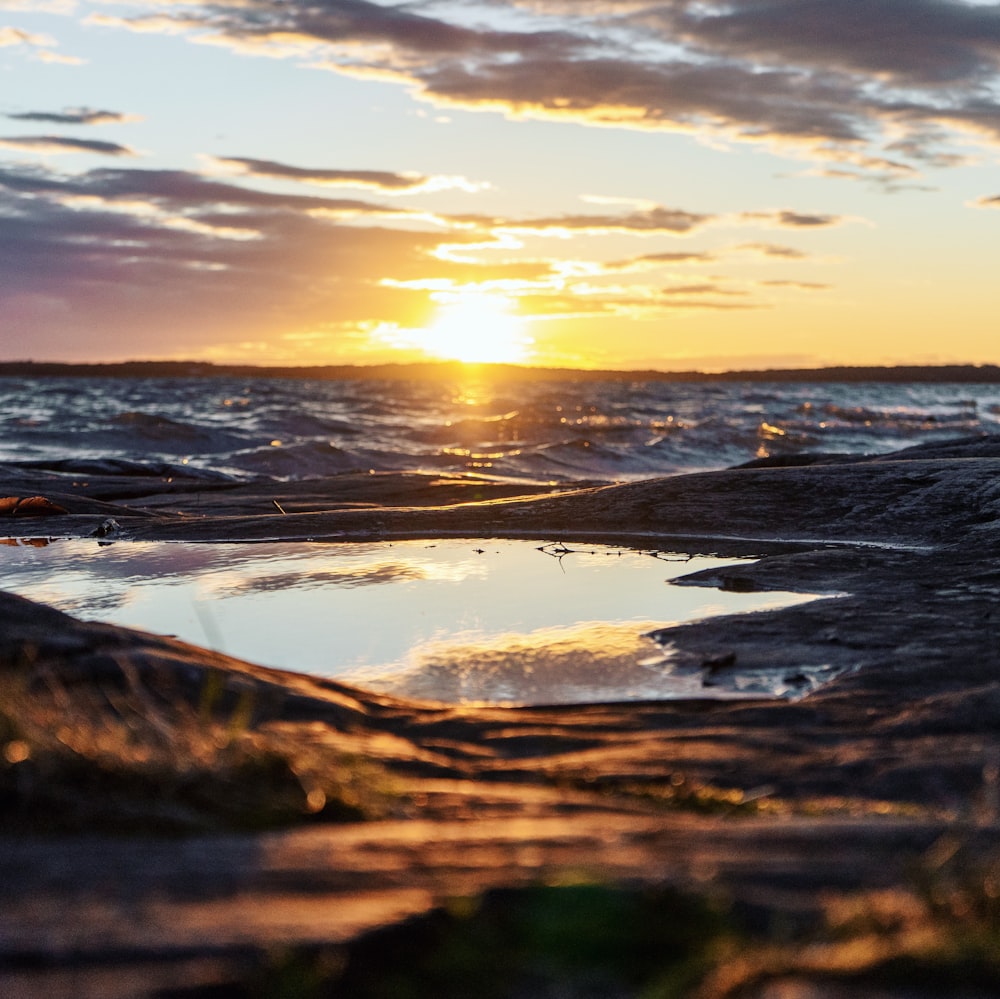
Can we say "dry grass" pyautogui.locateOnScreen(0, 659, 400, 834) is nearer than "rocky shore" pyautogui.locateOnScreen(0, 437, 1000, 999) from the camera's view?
No

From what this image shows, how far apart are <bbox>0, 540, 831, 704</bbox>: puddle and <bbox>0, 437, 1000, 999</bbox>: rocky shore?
330mm

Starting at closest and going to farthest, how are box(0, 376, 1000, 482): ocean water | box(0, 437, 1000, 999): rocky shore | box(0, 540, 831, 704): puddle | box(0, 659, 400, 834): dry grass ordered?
box(0, 437, 1000, 999): rocky shore
box(0, 659, 400, 834): dry grass
box(0, 540, 831, 704): puddle
box(0, 376, 1000, 482): ocean water

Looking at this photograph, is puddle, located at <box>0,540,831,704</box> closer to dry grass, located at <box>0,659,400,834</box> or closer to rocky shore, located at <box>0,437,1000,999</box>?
rocky shore, located at <box>0,437,1000,999</box>

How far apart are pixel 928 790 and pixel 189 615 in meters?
3.88

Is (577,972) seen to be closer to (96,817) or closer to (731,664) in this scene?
(96,817)

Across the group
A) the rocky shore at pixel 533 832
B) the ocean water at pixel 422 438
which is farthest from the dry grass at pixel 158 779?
the ocean water at pixel 422 438

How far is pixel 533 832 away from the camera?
228 centimetres

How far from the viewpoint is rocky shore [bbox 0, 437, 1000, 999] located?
1.68 meters

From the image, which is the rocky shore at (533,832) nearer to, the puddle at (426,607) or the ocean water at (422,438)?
the puddle at (426,607)

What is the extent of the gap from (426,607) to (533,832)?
3.58 meters

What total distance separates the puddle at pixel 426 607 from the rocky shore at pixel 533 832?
1.08ft

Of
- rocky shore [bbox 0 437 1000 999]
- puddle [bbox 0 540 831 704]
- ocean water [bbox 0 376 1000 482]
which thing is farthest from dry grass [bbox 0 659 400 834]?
ocean water [bbox 0 376 1000 482]

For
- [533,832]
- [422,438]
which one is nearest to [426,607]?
[533,832]

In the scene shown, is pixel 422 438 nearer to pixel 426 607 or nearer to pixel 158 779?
pixel 426 607
